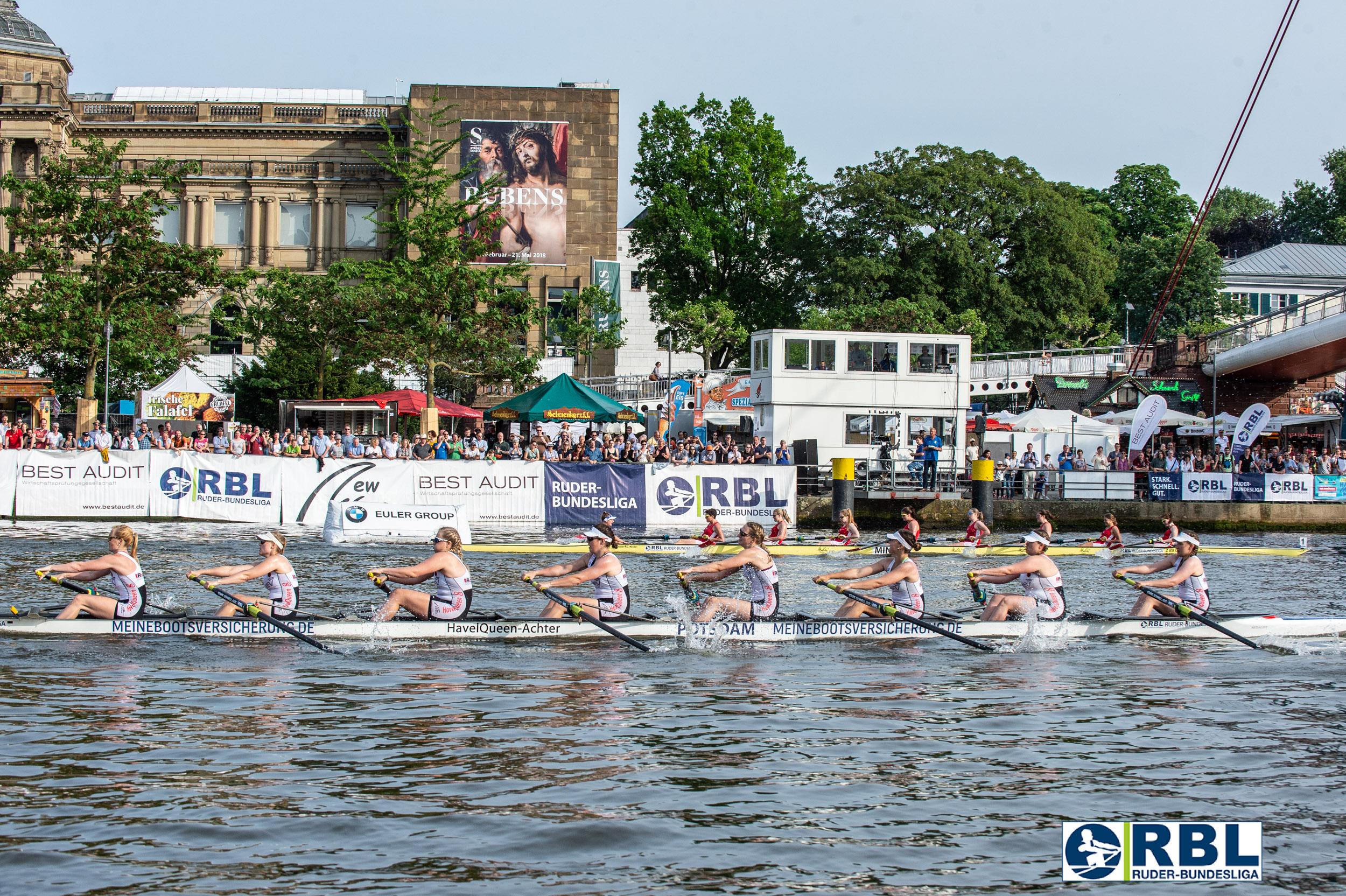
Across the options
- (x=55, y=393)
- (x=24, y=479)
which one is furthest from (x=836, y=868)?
(x=55, y=393)

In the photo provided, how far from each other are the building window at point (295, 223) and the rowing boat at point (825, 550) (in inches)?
1911

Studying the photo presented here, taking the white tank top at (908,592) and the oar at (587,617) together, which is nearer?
the oar at (587,617)

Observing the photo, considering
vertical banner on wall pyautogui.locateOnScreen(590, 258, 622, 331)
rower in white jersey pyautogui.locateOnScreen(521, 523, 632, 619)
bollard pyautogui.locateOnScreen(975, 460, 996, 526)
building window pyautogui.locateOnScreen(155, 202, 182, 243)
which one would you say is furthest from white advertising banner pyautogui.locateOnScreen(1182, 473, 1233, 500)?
building window pyautogui.locateOnScreen(155, 202, 182, 243)

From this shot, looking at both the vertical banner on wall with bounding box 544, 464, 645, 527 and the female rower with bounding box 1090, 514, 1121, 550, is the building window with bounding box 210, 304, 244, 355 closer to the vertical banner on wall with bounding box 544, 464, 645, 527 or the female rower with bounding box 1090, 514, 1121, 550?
the vertical banner on wall with bounding box 544, 464, 645, 527

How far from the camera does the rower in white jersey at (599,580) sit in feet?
50.3

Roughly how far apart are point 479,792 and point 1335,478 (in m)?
34.5

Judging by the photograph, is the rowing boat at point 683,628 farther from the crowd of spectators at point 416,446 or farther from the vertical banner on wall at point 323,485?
the crowd of spectators at point 416,446

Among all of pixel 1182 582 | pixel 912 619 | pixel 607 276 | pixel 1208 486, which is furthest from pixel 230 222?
pixel 1182 582

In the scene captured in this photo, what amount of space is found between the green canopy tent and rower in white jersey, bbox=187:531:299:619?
20.1 meters

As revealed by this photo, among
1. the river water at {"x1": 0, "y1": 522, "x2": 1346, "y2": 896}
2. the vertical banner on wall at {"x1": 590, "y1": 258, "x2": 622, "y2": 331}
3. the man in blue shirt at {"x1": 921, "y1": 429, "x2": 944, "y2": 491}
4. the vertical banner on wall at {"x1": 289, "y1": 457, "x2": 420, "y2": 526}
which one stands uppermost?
the vertical banner on wall at {"x1": 590, "y1": 258, "x2": 622, "y2": 331}

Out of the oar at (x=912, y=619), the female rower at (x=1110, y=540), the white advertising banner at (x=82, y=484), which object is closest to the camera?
the oar at (x=912, y=619)

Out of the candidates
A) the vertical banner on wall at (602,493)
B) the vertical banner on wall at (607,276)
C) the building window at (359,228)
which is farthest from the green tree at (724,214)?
the vertical banner on wall at (602,493)

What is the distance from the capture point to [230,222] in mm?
68375

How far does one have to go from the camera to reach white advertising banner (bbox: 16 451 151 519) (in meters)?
27.8
